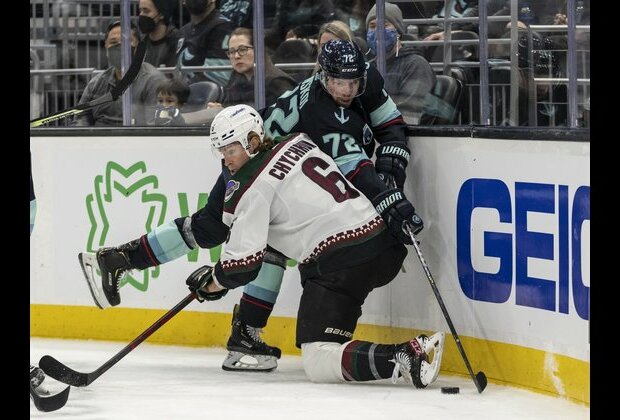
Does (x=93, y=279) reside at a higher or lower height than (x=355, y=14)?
lower

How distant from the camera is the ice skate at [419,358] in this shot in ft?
15.1

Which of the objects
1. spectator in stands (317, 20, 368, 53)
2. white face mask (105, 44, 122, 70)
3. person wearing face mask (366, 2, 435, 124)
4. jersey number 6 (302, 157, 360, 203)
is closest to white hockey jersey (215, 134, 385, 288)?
jersey number 6 (302, 157, 360, 203)

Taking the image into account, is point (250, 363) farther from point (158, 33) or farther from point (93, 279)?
point (158, 33)

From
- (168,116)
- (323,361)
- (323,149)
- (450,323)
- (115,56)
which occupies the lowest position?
(323,361)

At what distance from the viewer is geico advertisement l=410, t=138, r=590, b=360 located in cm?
438

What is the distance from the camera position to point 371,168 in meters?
5.10

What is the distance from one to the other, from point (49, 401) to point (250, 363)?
3.27 ft

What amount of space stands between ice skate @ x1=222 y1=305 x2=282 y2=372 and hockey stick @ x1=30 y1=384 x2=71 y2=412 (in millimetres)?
921

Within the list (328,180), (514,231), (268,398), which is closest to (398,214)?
(328,180)

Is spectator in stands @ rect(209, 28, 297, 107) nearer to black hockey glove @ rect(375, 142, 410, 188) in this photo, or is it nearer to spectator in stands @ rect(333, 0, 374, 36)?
spectator in stands @ rect(333, 0, 374, 36)

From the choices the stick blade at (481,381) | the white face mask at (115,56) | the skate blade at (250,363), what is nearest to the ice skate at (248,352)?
the skate blade at (250,363)

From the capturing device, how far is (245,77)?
5.96 metres
